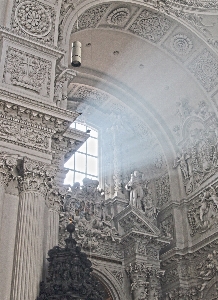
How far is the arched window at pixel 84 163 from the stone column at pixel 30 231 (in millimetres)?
5138

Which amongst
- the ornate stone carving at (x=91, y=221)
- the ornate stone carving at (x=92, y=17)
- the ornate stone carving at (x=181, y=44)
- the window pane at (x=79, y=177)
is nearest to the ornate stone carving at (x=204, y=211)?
the ornate stone carving at (x=91, y=221)

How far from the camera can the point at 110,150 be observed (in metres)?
15.1

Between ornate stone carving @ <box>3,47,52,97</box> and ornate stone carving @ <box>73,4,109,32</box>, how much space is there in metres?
3.26

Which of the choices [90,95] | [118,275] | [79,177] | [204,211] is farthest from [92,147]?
[118,275]

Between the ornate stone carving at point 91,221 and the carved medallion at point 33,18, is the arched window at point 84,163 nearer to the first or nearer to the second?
the ornate stone carving at point 91,221

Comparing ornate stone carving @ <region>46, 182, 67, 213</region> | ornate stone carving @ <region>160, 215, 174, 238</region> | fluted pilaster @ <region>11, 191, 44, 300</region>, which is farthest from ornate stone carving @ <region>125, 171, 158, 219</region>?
fluted pilaster @ <region>11, 191, 44, 300</region>

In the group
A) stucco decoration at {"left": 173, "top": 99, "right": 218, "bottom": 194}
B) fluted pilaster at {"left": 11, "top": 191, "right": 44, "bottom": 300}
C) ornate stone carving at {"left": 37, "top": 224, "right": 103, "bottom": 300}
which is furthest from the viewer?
stucco decoration at {"left": 173, "top": 99, "right": 218, "bottom": 194}

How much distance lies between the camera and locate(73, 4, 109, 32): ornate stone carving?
13219mm

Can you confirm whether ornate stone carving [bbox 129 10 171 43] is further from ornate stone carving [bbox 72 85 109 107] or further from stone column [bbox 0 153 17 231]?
stone column [bbox 0 153 17 231]

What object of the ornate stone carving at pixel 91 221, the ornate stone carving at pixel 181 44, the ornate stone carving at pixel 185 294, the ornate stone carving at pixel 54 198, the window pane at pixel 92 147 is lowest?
the ornate stone carving at pixel 185 294

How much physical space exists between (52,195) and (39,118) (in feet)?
5.27

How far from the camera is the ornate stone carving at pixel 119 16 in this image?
13672 millimetres

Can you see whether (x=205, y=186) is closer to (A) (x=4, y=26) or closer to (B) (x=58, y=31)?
(B) (x=58, y=31)

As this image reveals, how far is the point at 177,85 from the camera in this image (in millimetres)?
14641
